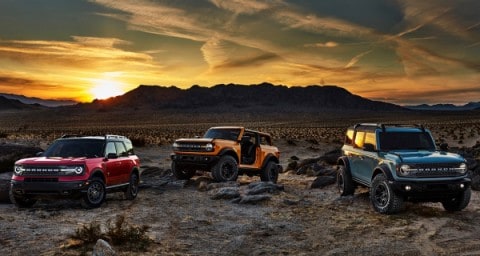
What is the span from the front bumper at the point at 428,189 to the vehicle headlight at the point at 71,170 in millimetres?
7546

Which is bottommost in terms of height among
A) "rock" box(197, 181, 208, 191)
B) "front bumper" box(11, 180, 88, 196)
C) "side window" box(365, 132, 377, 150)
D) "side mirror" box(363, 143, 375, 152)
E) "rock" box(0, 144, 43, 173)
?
"rock" box(197, 181, 208, 191)

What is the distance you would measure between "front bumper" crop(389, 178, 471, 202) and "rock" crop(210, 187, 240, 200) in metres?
4.99

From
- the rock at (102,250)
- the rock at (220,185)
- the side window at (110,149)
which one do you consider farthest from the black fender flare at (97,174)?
the rock at (102,250)

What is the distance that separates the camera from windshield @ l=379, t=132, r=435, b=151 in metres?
13.6

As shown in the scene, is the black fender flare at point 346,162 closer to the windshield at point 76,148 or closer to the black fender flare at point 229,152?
the black fender flare at point 229,152

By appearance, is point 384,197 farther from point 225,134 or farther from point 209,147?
point 225,134

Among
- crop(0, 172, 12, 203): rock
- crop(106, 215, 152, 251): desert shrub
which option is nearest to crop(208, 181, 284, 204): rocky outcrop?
crop(106, 215, 152, 251): desert shrub

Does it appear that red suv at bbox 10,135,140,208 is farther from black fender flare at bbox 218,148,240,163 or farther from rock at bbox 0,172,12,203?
black fender flare at bbox 218,148,240,163

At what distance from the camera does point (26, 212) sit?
12.8 meters

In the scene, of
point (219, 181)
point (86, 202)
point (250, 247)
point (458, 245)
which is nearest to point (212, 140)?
point (219, 181)

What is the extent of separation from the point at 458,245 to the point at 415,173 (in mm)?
2690

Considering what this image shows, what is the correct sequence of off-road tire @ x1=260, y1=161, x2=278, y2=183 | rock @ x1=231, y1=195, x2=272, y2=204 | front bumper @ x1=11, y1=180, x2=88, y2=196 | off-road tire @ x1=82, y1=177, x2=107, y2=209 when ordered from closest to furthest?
front bumper @ x1=11, y1=180, x2=88, y2=196, off-road tire @ x1=82, y1=177, x2=107, y2=209, rock @ x1=231, y1=195, x2=272, y2=204, off-road tire @ x1=260, y1=161, x2=278, y2=183

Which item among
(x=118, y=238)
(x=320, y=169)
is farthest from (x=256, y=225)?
(x=320, y=169)

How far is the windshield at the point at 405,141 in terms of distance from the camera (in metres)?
13.6
